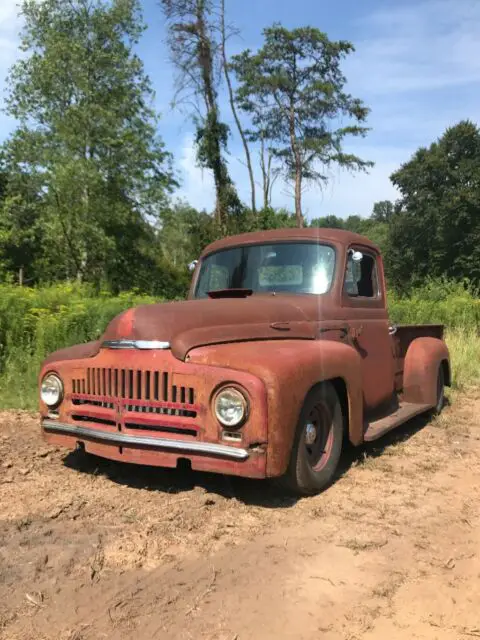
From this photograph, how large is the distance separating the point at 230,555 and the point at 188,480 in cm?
113

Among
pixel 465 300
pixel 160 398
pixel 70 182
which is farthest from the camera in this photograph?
pixel 70 182

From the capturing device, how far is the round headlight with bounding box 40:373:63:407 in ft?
12.9

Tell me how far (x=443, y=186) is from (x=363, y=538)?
142ft

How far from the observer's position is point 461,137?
4316cm

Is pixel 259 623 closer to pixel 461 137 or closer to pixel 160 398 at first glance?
pixel 160 398

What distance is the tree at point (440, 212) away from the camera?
129 ft

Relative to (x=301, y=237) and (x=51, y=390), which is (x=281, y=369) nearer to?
(x=51, y=390)

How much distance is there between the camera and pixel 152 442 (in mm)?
3430

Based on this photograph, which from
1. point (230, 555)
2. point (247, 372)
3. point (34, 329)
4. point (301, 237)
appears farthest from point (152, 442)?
point (34, 329)

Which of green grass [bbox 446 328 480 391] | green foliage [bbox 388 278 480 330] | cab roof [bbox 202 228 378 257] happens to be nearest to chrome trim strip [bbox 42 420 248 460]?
cab roof [bbox 202 228 378 257]

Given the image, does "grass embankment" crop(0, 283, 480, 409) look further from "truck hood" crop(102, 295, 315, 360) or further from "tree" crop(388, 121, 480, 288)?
"tree" crop(388, 121, 480, 288)

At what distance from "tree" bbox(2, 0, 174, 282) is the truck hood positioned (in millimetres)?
15792

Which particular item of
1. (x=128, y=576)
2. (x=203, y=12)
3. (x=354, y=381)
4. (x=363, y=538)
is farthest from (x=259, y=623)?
(x=203, y=12)

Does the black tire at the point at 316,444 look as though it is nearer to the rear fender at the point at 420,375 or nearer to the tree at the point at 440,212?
the rear fender at the point at 420,375
